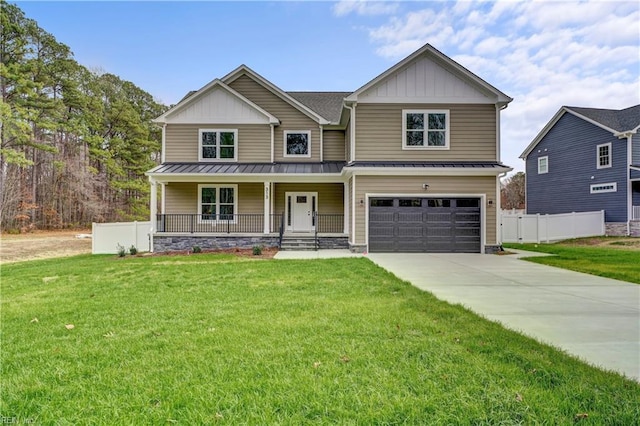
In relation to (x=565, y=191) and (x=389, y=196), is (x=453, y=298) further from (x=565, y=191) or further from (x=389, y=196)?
(x=565, y=191)

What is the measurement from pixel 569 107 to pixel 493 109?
11.5 metres

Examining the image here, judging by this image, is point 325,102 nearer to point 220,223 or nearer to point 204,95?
point 204,95

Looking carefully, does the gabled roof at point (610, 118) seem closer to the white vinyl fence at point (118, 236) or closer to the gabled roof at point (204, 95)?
the gabled roof at point (204, 95)

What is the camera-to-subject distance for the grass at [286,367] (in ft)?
7.48

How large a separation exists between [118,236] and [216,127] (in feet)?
21.4

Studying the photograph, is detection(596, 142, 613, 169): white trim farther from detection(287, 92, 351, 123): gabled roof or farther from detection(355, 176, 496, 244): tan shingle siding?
detection(287, 92, 351, 123): gabled roof

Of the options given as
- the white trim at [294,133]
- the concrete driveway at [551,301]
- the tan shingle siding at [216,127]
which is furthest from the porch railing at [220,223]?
the concrete driveway at [551,301]

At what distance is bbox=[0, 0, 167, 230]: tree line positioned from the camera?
885 inches

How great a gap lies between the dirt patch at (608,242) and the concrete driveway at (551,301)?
312 inches

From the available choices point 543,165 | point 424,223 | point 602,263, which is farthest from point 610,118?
point 424,223

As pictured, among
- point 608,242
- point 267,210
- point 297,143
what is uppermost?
point 297,143

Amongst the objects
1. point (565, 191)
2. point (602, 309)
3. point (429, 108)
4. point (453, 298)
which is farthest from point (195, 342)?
point (565, 191)

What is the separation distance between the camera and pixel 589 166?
19375 mm

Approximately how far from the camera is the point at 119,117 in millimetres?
28875
